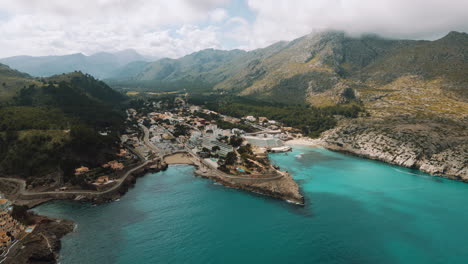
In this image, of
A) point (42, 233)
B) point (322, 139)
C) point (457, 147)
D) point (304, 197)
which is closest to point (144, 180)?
point (42, 233)

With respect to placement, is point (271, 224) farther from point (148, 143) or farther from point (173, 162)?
point (148, 143)

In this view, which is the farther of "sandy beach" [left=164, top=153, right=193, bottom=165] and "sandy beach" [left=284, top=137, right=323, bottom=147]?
"sandy beach" [left=284, top=137, right=323, bottom=147]

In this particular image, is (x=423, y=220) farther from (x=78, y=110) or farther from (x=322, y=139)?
(x=78, y=110)

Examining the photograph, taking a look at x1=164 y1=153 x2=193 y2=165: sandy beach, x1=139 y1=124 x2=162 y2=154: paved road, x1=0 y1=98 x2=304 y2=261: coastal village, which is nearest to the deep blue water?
x1=0 y1=98 x2=304 y2=261: coastal village

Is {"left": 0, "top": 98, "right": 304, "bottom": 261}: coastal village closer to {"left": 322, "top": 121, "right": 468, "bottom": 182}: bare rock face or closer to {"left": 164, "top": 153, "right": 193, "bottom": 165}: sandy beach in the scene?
{"left": 164, "top": 153, "right": 193, "bottom": 165}: sandy beach

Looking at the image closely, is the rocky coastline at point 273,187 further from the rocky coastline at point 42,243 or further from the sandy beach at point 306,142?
the sandy beach at point 306,142

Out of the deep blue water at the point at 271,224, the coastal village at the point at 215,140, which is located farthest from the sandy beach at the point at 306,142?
the deep blue water at the point at 271,224
